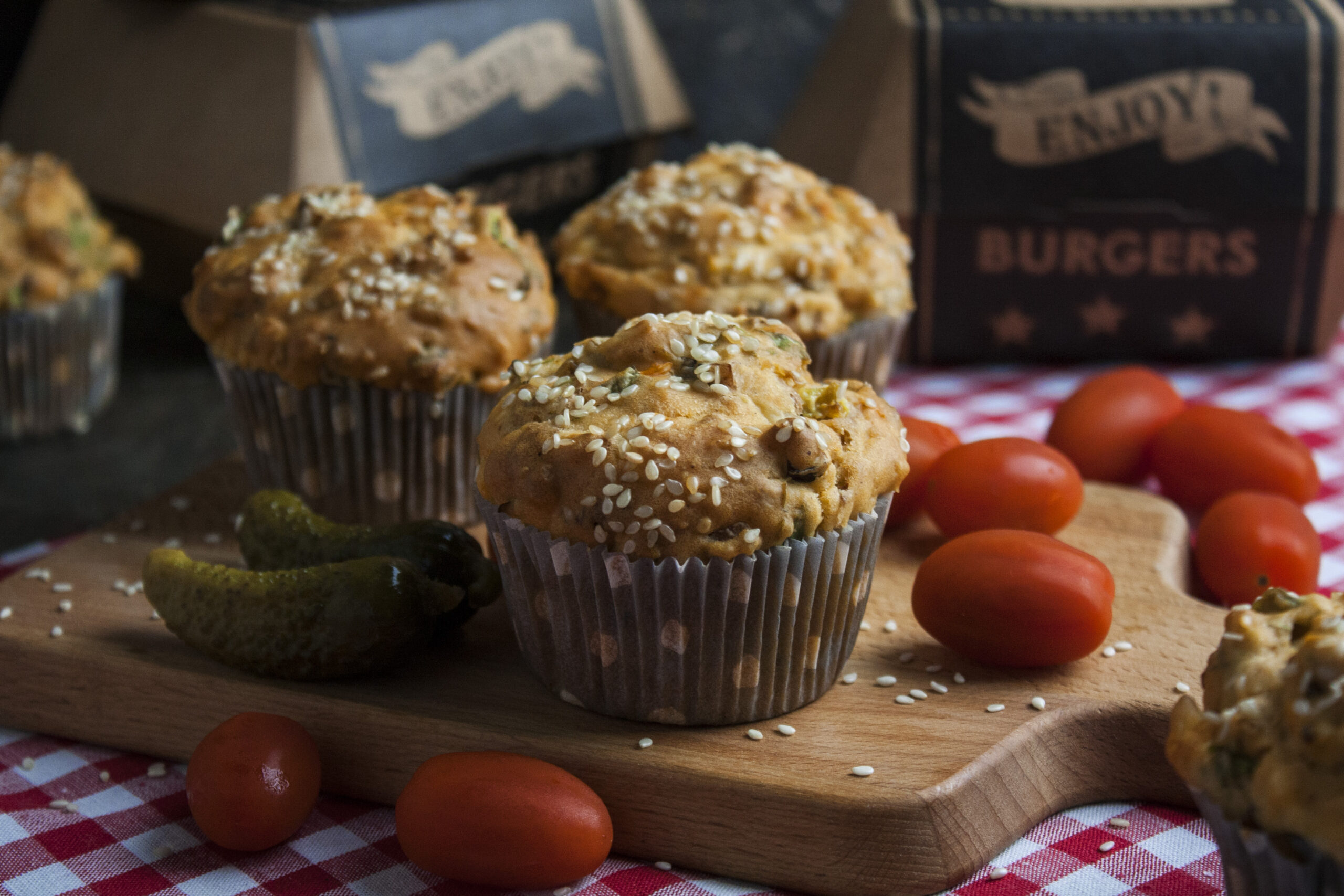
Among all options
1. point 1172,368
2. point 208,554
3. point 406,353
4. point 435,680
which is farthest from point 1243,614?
point 1172,368

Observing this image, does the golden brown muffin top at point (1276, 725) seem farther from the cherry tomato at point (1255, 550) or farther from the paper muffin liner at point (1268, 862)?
the cherry tomato at point (1255, 550)

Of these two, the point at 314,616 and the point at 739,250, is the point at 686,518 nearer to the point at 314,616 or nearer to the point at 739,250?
the point at 314,616

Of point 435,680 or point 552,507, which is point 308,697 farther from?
point 552,507

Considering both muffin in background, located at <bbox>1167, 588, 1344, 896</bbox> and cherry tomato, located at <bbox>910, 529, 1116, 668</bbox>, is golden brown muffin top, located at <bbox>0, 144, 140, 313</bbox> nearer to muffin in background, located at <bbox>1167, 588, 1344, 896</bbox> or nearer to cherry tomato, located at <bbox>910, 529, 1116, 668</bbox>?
cherry tomato, located at <bbox>910, 529, 1116, 668</bbox>

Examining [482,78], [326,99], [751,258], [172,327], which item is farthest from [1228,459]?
[172,327]

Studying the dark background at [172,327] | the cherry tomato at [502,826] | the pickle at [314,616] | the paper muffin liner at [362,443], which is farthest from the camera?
the dark background at [172,327]

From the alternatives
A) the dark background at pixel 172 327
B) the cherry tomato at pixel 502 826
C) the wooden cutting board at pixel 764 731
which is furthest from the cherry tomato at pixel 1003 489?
the dark background at pixel 172 327
